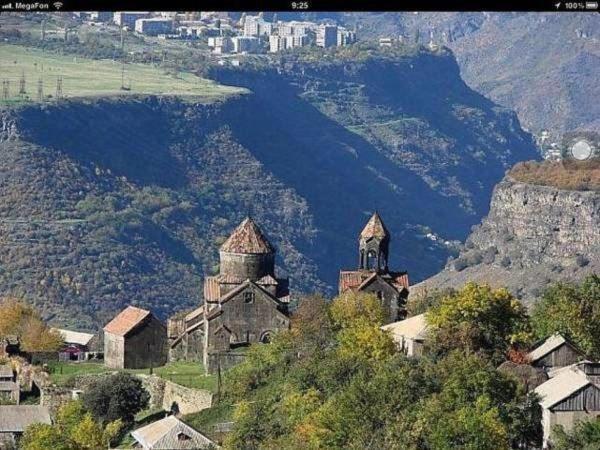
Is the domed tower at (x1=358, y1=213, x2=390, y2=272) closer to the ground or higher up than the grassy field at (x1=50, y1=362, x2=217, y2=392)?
higher up

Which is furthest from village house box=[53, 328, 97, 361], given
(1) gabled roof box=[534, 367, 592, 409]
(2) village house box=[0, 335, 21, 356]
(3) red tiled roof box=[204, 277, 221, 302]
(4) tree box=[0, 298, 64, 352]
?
(1) gabled roof box=[534, 367, 592, 409]

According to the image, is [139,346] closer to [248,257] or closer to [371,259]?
[248,257]

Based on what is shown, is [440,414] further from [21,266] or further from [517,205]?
[21,266]

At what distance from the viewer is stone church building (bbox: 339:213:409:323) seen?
75.0 m

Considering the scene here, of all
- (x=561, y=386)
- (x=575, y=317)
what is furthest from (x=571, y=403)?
(x=575, y=317)

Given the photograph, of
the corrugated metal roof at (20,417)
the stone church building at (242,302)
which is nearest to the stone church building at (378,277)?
the stone church building at (242,302)

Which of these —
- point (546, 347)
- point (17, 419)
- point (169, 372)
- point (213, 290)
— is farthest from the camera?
point (213, 290)

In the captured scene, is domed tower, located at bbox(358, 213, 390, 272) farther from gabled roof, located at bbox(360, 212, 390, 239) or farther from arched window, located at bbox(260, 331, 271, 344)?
arched window, located at bbox(260, 331, 271, 344)

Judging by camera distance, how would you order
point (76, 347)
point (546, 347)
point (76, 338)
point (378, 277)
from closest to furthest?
1. point (546, 347)
2. point (378, 277)
3. point (76, 347)
4. point (76, 338)

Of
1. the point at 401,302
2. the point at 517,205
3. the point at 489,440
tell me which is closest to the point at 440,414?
the point at 489,440

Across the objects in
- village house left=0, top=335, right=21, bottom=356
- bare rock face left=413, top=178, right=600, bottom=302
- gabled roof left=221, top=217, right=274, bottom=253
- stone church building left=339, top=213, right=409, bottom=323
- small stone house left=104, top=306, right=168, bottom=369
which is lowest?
bare rock face left=413, top=178, right=600, bottom=302

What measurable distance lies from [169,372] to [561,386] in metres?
20.6

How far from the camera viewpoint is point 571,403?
5572 centimetres

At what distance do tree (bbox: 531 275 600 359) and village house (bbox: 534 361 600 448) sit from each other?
17.2 ft
